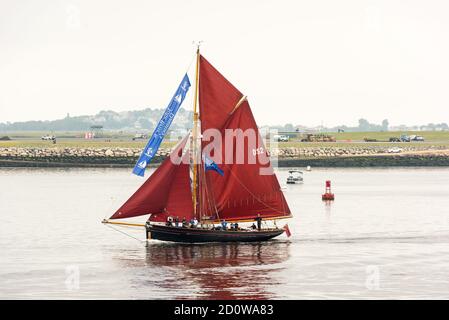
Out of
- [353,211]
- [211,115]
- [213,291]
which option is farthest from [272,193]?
[353,211]

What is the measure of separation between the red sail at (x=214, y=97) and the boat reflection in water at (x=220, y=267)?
10068mm

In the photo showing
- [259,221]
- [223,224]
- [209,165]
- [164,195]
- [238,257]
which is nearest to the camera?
[238,257]

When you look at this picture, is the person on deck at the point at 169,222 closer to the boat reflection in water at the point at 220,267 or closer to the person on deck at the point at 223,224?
the boat reflection in water at the point at 220,267

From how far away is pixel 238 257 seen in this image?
7144 cm

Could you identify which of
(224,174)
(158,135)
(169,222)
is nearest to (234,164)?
(224,174)

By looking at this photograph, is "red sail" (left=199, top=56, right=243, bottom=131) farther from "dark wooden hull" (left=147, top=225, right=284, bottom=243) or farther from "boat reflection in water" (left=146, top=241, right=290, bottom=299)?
"boat reflection in water" (left=146, top=241, right=290, bottom=299)

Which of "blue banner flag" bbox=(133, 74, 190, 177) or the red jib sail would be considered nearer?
"blue banner flag" bbox=(133, 74, 190, 177)

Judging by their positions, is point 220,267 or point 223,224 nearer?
point 220,267

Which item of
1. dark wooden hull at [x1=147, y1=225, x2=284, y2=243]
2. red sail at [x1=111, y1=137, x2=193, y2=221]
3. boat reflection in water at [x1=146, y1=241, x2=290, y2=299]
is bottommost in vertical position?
boat reflection in water at [x1=146, y1=241, x2=290, y2=299]

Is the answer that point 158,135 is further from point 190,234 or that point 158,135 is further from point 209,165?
point 190,234

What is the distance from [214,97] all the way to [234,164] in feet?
18.5

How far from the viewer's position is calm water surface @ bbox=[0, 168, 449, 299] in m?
59.4

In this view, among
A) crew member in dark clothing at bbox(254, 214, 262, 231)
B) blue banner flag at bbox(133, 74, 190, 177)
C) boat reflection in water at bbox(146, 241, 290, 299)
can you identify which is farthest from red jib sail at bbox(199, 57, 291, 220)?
boat reflection in water at bbox(146, 241, 290, 299)
